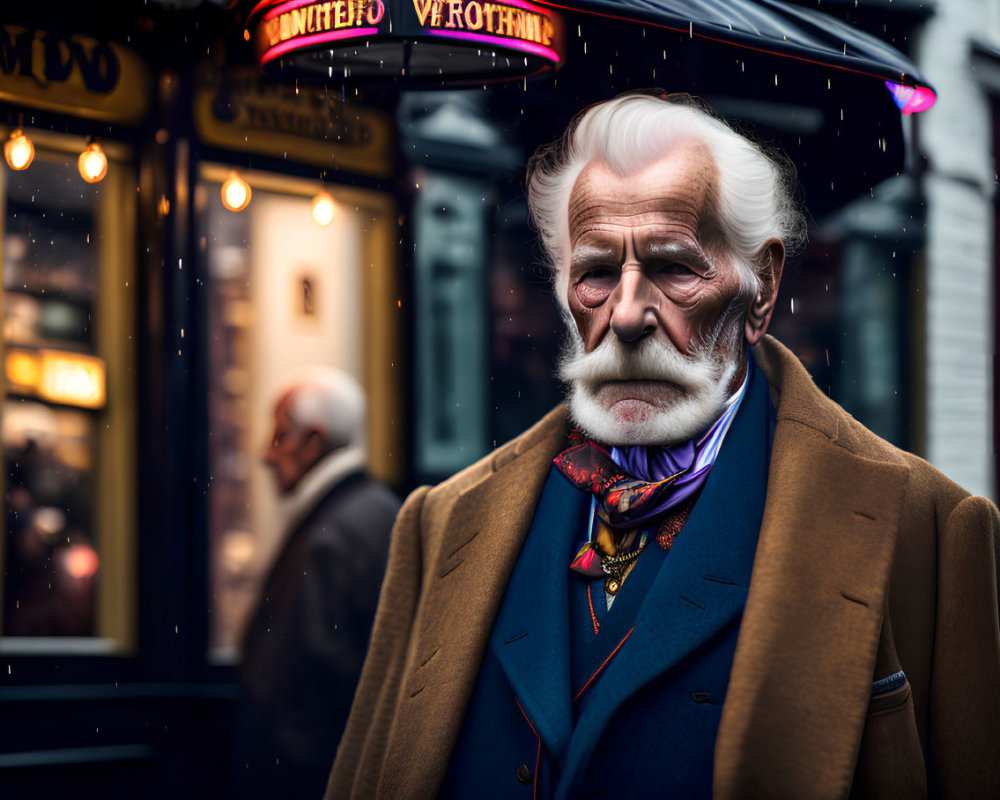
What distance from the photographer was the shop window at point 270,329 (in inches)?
174


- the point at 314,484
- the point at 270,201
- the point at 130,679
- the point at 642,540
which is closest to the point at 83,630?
the point at 130,679

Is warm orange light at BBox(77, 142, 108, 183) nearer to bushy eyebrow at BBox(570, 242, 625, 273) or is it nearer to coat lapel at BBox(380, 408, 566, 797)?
coat lapel at BBox(380, 408, 566, 797)

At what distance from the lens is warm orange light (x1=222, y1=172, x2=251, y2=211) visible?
14.6 feet

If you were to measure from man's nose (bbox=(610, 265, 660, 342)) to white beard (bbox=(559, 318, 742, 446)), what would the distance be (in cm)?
3

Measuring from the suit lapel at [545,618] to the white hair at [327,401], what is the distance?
84.6 inches

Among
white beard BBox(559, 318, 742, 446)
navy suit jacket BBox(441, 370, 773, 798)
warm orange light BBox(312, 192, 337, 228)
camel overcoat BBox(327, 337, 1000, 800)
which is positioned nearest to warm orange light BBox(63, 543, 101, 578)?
warm orange light BBox(312, 192, 337, 228)

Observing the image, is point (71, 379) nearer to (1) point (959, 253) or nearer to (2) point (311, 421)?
(2) point (311, 421)

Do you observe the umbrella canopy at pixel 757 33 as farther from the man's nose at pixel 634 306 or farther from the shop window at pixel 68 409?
the shop window at pixel 68 409

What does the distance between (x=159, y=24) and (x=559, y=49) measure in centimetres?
212

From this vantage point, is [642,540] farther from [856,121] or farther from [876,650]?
[856,121]

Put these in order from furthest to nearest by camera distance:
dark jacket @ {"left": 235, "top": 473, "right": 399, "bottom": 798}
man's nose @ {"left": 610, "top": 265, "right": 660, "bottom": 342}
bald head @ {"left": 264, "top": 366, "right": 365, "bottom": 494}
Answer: bald head @ {"left": 264, "top": 366, "right": 365, "bottom": 494}, dark jacket @ {"left": 235, "top": 473, "right": 399, "bottom": 798}, man's nose @ {"left": 610, "top": 265, "right": 660, "bottom": 342}

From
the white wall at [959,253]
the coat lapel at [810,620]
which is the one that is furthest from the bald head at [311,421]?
the coat lapel at [810,620]

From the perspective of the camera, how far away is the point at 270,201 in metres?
4.44

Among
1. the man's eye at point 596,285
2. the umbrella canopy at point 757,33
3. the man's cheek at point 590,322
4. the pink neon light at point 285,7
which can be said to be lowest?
the man's cheek at point 590,322
